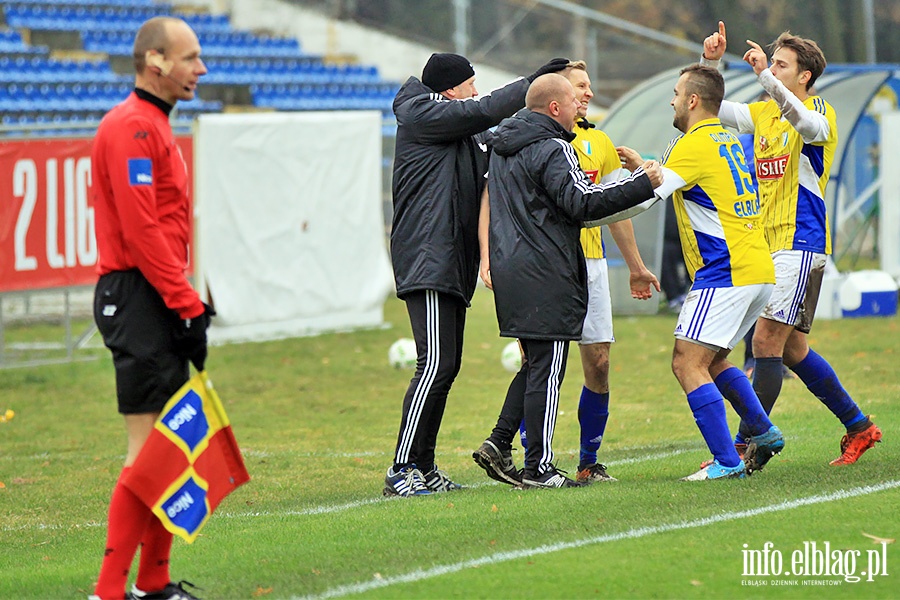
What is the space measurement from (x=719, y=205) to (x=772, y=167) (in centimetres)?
88

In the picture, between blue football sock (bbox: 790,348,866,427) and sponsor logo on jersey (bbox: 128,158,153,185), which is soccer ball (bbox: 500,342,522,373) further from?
sponsor logo on jersey (bbox: 128,158,153,185)

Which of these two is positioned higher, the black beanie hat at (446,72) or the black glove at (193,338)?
the black beanie hat at (446,72)

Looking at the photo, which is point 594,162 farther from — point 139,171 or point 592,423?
point 139,171

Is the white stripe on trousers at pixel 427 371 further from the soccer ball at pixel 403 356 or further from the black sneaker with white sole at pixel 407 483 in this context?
the soccer ball at pixel 403 356

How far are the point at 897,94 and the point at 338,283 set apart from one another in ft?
38.9

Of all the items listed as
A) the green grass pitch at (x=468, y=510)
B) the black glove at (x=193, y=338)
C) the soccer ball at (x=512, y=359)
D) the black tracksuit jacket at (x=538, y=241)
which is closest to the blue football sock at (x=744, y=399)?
the green grass pitch at (x=468, y=510)

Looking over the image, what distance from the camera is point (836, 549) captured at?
5.21 meters

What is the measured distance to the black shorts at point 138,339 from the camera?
4715mm

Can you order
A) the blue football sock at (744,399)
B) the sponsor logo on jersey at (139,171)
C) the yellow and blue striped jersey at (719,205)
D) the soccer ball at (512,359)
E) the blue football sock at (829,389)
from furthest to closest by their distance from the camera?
the soccer ball at (512,359)
the blue football sock at (829,389)
the blue football sock at (744,399)
the yellow and blue striped jersey at (719,205)
the sponsor logo on jersey at (139,171)

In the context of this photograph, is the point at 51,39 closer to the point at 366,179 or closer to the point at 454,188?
the point at 366,179

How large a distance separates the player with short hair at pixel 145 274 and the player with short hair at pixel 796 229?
3.37 meters

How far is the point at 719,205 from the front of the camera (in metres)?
6.57

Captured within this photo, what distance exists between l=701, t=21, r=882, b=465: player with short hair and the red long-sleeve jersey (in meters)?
3.41

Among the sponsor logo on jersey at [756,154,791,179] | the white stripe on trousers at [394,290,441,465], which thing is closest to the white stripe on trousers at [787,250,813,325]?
the sponsor logo on jersey at [756,154,791,179]
